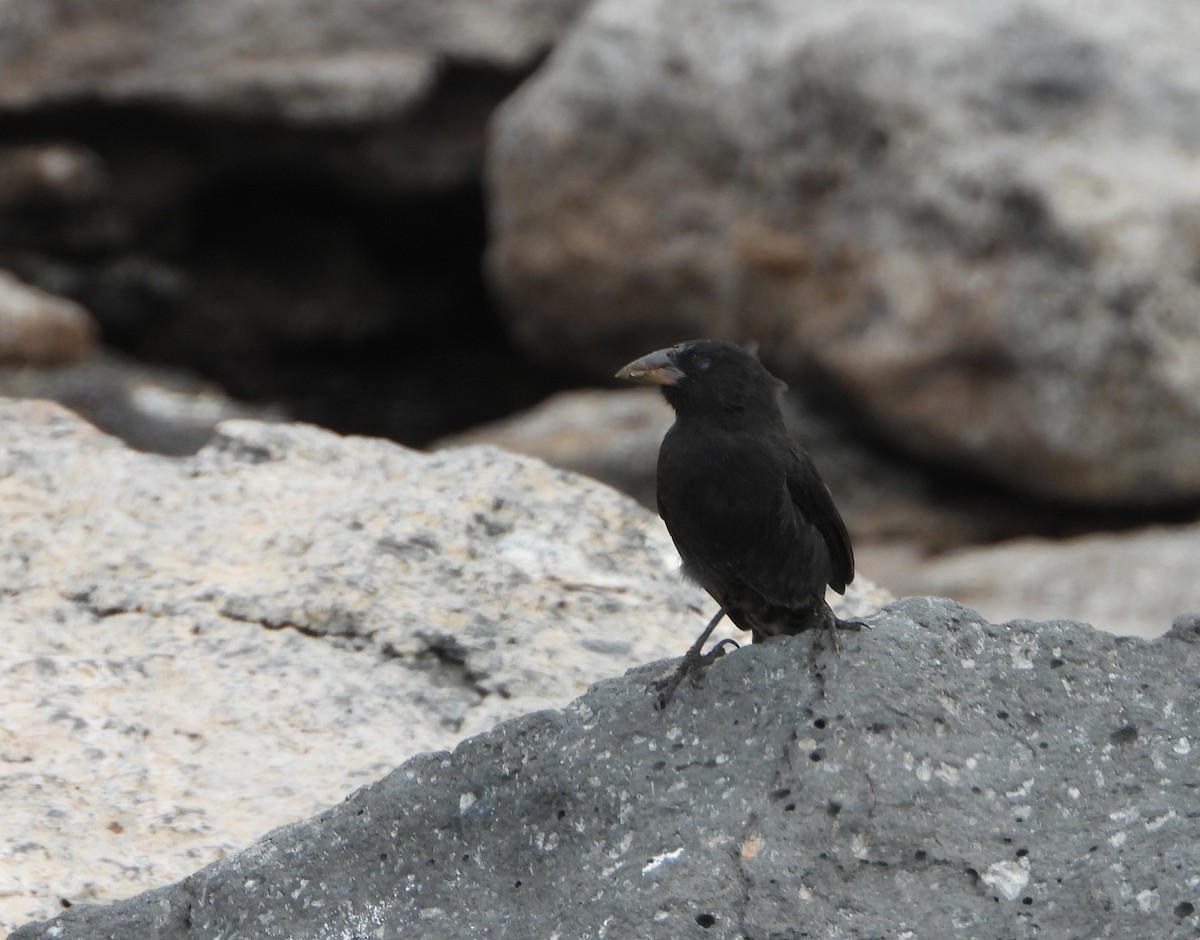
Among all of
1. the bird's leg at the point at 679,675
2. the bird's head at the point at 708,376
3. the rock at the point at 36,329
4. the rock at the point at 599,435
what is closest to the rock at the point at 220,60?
the rock at the point at 36,329

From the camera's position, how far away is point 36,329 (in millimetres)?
12445

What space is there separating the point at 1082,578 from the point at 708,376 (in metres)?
5.86

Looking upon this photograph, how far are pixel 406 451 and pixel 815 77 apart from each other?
6330 millimetres

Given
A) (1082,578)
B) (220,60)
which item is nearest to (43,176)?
(220,60)

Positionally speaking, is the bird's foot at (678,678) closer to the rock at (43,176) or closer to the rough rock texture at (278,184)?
the rough rock texture at (278,184)

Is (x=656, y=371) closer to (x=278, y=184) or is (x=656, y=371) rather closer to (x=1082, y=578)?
(x=1082, y=578)

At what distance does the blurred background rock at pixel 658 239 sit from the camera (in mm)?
10172

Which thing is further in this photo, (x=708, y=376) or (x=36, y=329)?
(x=36, y=329)

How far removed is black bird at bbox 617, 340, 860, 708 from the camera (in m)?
4.55

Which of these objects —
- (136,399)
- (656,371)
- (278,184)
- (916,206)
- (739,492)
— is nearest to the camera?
(739,492)

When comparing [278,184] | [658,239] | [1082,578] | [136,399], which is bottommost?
[278,184]

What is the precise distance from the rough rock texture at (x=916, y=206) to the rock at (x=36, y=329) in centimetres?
359

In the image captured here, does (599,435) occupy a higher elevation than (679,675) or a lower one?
lower

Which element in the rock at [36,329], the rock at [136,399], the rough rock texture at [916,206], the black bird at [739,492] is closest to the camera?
the black bird at [739,492]
